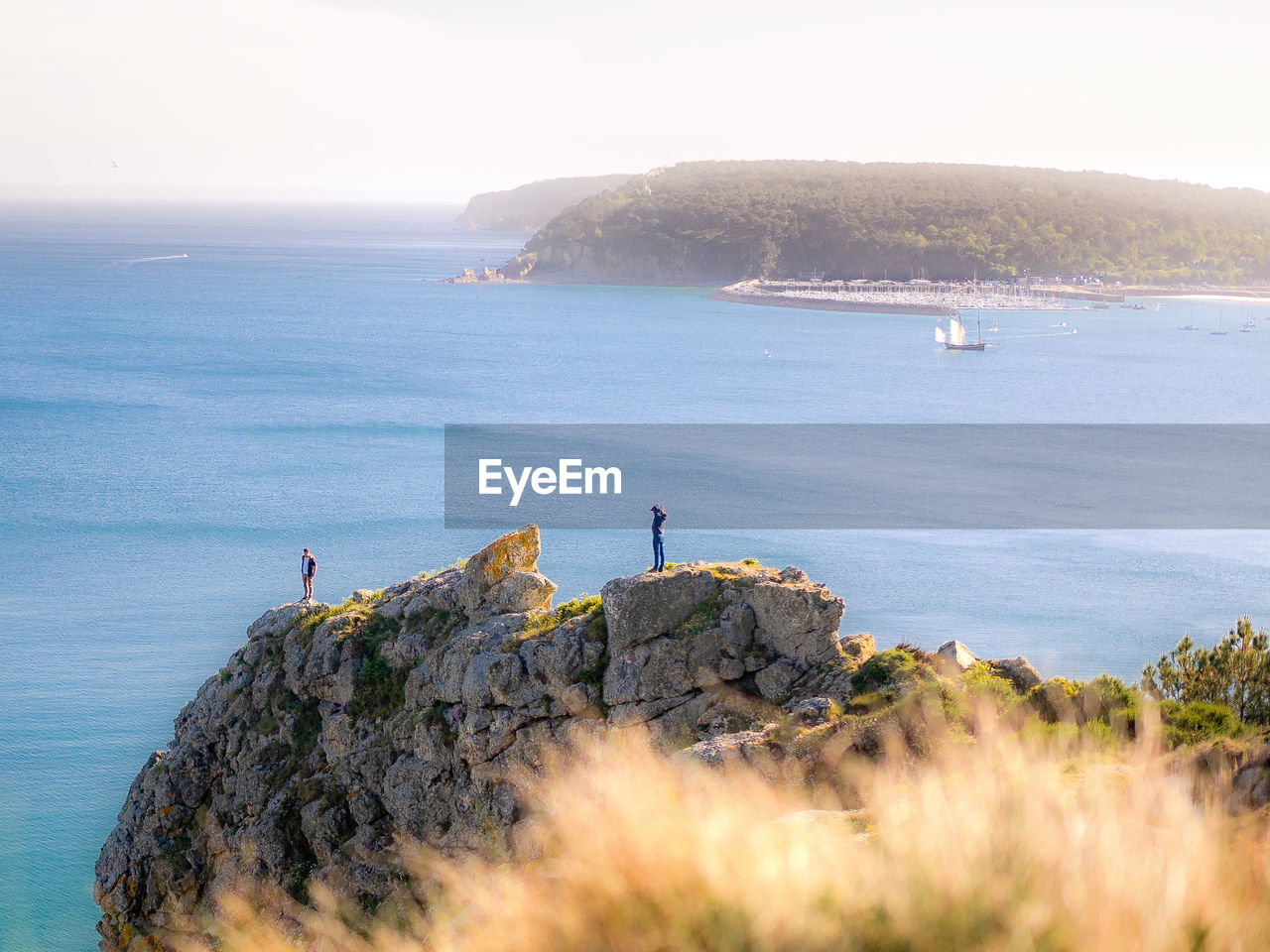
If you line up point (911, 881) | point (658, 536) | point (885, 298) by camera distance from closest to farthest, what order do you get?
point (911, 881) < point (658, 536) < point (885, 298)

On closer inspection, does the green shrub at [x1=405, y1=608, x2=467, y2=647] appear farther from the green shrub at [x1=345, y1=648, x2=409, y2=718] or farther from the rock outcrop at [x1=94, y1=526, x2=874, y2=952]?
the green shrub at [x1=345, y1=648, x2=409, y2=718]

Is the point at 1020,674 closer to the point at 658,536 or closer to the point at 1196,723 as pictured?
the point at 1196,723

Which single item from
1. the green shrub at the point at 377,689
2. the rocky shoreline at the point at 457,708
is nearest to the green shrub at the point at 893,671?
the rocky shoreline at the point at 457,708

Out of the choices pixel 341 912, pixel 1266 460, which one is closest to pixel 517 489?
pixel 1266 460

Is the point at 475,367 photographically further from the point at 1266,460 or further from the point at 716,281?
the point at 716,281

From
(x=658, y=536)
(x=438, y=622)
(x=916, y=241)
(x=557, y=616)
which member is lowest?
(x=438, y=622)

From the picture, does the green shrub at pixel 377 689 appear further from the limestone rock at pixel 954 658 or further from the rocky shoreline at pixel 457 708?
the limestone rock at pixel 954 658

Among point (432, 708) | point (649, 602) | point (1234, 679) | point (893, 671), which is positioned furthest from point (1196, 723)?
point (432, 708)
